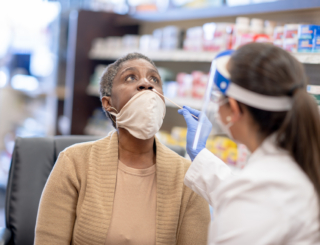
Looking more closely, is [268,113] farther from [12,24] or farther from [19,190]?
[12,24]

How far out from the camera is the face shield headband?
0.98 m

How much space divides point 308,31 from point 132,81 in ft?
3.43

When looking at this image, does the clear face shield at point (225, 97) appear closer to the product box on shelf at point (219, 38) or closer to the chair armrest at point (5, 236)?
the chair armrest at point (5, 236)

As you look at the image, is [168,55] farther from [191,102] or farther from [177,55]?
[191,102]

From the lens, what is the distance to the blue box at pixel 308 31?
1893 millimetres

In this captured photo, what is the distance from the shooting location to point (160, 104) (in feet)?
4.90

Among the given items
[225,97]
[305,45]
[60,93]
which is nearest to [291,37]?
[305,45]

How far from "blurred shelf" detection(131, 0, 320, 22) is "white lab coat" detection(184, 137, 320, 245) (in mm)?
1425

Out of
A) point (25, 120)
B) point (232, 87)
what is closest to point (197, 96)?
point (232, 87)

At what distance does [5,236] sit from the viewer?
1588 millimetres

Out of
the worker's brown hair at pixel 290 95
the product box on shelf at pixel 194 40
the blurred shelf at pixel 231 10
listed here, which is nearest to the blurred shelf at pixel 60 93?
the blurred shelf at pixel 231 10

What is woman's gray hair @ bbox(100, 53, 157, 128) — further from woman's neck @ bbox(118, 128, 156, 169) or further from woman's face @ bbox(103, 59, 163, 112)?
woman's neck @ bbox(118, 128, 156, 169)

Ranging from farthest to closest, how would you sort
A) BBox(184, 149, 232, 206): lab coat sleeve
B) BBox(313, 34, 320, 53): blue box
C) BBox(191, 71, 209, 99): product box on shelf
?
BBox(191, 71, 209, 99): product box on shelf → BBox(313, 34, 320, 53): blue box → BBox(184, 149, 232, 206): lab coat sleeve

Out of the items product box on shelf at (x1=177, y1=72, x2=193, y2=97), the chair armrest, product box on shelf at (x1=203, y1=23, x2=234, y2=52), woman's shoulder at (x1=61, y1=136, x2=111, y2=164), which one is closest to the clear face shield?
woman's shoulder at (x1=61, y1=136, x2=111, y2=164)
